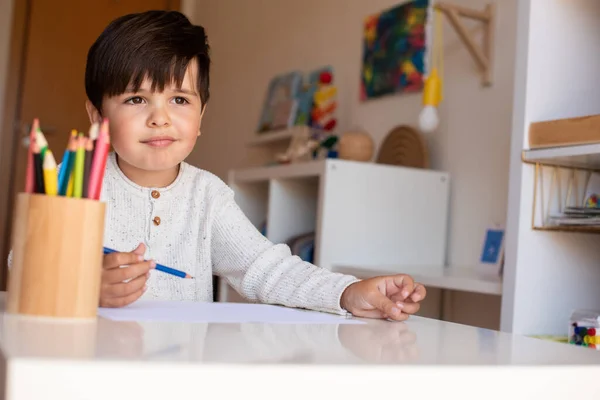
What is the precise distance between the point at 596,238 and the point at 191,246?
90 cm

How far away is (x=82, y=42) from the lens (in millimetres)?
4297

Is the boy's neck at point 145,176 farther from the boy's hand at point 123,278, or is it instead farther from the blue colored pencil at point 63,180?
the blue colored pencil at point 63,180

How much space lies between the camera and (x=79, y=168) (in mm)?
595

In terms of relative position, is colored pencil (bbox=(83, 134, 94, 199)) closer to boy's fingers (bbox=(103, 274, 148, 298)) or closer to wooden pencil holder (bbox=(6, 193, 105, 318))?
wooden pencil holder (bbox=(6, 193, 105, 318))

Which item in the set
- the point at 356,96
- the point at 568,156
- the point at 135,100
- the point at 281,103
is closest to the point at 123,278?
the point at 135,100

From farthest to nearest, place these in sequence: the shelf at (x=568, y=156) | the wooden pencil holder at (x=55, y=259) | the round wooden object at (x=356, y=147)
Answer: the round wooden object at (x=356, y=147)
the shelf at (x=568, y=156)
the wooden pencil holder at (x=55, y=259)

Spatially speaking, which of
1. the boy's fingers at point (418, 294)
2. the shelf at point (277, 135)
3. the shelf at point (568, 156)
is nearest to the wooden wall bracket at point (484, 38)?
the shelf at point (568, 156)

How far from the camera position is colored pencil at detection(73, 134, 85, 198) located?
0.58 metres

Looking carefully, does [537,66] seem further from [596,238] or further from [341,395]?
[341,395]

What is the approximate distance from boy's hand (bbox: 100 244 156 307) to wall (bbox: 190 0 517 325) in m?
1.48

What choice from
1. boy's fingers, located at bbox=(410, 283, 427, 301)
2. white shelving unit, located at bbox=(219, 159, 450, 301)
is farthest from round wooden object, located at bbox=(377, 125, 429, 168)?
boy's fingers, located at bbox=(410, 283, 427, 301)

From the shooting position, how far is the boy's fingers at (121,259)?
0.73 m

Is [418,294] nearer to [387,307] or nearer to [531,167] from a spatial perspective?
[387,307]

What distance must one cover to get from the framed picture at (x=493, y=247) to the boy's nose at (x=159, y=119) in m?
1.14
